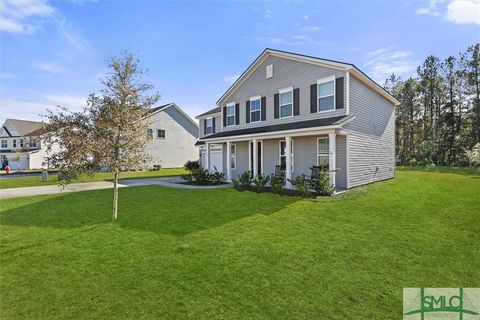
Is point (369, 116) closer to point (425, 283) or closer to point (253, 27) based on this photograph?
point (253, 27)

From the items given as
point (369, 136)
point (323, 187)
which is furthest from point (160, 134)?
point (323, 187)

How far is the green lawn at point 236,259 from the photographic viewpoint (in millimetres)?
3523

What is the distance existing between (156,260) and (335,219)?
5.19 m

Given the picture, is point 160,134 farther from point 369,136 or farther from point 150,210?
point 369,136

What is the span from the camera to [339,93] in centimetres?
1243

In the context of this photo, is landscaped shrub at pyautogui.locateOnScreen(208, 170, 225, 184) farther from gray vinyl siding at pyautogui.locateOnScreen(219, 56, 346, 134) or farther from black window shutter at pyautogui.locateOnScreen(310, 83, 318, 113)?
black window shutter at pyautogui.locateOnScreen(310, 83, 318, 113)

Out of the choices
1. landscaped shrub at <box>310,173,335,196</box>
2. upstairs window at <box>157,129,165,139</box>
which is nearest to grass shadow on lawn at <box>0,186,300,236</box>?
landscaped shrub at <box>310,173,335,196</box>

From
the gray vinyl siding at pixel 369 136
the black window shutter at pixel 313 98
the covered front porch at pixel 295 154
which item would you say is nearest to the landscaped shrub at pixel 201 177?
the covered front porch at pixel 295 154

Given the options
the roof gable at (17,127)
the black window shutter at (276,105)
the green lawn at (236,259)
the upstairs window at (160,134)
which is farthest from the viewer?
the roof gable at (17,127)

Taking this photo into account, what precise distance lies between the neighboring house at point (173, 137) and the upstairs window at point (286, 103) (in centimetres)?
1971

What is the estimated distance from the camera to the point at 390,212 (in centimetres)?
798

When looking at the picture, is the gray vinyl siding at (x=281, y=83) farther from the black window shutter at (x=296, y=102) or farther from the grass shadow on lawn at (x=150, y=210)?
the grass shadow on lawn at (x=150, y=210)

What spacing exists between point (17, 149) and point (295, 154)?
4215cm

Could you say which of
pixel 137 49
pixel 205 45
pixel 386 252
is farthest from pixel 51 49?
pixel 386 252
